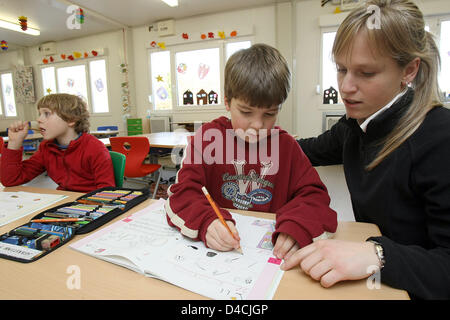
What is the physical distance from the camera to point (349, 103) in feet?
2.33

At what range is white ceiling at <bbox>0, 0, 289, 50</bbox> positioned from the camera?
4.41 metres

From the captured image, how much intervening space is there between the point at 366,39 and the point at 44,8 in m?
5.76

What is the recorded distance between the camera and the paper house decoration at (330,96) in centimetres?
445

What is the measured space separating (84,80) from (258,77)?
6731mm

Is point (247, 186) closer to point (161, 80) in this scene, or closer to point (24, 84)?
point (161, 80)

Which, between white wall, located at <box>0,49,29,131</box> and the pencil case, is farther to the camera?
white wall, located at <box>0,49,29,131</box>

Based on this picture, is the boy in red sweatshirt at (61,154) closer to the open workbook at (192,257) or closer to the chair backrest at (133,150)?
the open workbook at (192,257)

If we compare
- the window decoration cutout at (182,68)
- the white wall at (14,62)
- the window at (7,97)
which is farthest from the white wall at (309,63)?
the window at (7,97)

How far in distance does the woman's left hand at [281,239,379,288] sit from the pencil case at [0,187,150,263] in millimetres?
489

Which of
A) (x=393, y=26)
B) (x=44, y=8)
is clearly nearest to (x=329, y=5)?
(x=393, y=26)

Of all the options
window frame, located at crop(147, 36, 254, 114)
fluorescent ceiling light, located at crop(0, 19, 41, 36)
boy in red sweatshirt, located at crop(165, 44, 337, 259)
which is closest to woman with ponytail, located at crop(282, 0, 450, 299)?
boy in red sweatshirt, located at crop(165, 44, 337, 259)

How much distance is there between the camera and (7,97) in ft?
24.6

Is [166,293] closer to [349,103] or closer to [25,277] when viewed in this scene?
[25,277]

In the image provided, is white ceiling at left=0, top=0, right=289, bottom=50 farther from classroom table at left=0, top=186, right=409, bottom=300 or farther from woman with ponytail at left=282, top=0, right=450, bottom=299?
classroom table at left=0, top=186, right=409, bottom=300
